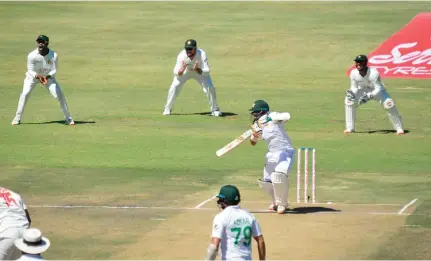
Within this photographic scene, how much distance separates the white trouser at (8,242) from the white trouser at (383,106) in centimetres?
1664

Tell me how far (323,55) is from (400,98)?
917cm

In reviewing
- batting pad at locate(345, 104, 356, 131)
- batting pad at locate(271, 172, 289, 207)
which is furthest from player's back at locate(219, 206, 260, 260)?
batting pad at locate(345, 104, 356, 131)

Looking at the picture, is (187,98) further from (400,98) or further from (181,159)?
(181,159)

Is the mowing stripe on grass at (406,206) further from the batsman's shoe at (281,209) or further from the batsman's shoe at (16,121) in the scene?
the batsman's shoe at (16,121)

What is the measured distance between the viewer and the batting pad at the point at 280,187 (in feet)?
69.9

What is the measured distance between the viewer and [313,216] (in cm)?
2161

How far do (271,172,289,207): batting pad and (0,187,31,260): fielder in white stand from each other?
632cm

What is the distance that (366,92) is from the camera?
31.1 m

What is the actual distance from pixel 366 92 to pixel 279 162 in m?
10.1

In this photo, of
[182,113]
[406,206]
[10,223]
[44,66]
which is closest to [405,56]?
[182,113]

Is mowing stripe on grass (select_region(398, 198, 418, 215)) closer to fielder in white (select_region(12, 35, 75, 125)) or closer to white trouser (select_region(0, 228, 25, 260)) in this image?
white trouser (select_region(0, 228, 25, 260))

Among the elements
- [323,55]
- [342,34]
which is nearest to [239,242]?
[323,55]

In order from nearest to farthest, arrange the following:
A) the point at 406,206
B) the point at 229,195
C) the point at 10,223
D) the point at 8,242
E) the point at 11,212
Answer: the point at 229,195
the point at 8,242
the point at 10,223
the point at 11,212
the point at 406,206

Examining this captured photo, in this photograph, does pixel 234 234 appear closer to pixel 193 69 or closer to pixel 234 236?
pixel 234 236
